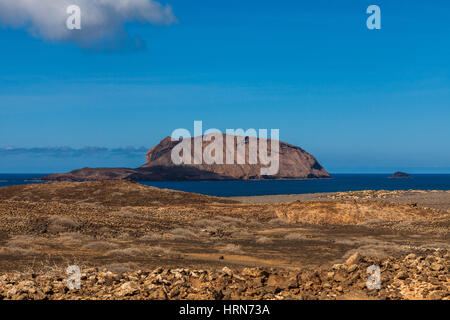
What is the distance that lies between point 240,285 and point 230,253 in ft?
25.9

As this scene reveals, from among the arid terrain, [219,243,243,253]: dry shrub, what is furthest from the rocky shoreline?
[219,243,243,253]: dry shrub

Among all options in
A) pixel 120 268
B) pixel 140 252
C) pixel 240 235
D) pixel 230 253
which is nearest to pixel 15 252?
pixel 140 252

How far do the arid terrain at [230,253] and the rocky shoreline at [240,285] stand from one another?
23 millimetres

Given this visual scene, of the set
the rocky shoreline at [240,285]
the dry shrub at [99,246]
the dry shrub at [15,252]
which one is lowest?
the dry shrub at [99,246]

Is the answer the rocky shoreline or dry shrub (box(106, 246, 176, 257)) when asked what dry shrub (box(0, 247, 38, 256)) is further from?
the rocky shoreline

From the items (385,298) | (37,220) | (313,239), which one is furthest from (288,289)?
(37,220)

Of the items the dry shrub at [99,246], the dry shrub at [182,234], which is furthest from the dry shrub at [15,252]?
the dry shrub at [182,234]

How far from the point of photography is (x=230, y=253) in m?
16.9

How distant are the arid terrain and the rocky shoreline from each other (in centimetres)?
2

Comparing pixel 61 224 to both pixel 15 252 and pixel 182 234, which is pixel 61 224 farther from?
pixel 15 252

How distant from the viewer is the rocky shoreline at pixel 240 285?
858cm

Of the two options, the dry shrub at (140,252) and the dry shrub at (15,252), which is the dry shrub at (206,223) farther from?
the dry shrub at (15,252)
